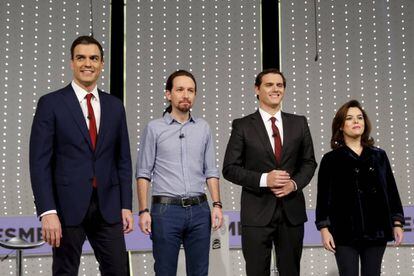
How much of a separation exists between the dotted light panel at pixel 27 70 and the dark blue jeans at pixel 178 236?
5.66 ft

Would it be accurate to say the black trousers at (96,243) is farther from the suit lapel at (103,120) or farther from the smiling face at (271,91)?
the smiling face at (271,91)

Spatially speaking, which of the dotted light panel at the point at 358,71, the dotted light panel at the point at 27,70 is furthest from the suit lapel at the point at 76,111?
the dotted light panel at the point at 358,71

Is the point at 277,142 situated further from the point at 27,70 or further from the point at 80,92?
the point at 27,70

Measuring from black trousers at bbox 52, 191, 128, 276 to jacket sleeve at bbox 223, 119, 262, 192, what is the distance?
70 cm

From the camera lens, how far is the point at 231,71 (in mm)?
4625

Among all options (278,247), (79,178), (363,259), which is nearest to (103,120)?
(79,178)

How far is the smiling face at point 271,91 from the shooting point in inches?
115

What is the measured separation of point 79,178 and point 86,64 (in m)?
0.50

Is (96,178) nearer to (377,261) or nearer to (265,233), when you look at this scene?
(265,233)

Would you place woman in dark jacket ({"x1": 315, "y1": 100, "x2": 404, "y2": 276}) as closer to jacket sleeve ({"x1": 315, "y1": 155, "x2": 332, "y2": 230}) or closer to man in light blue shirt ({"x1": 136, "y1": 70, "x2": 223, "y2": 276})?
jacket sleeve ({"x1": 315, "y1": 155, "x2": 332, "y2": 230})

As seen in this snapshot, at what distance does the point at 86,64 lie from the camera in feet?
7.92

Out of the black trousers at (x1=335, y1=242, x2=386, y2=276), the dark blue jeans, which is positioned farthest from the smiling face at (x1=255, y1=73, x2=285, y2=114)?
the black trousers at (x1=335, y1=242, x2=386, y2=276)

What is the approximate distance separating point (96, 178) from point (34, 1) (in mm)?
2591

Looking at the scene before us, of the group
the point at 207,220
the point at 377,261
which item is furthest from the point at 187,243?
the point at 377,261
